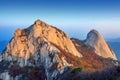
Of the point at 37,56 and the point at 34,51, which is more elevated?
the point at 34,51

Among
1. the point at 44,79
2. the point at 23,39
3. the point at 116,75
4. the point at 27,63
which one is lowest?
the point at 116,75

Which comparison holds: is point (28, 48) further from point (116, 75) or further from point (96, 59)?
point (116, 75)

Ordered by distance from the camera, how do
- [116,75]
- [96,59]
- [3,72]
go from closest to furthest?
[116,75] → [3,72] → [96,59]

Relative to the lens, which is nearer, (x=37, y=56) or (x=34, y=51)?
(x=37, y=56)

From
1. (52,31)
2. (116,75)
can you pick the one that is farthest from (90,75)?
(52,31)

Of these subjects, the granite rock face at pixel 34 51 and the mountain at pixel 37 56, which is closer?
the mountain at pixel 37 56

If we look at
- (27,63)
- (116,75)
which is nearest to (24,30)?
(27,63)

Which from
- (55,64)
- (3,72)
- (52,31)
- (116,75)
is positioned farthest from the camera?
(52,31)

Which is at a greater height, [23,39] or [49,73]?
[23,39]

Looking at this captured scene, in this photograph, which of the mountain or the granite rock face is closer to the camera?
the mountain

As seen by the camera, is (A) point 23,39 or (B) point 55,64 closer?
(B) point 55,64
